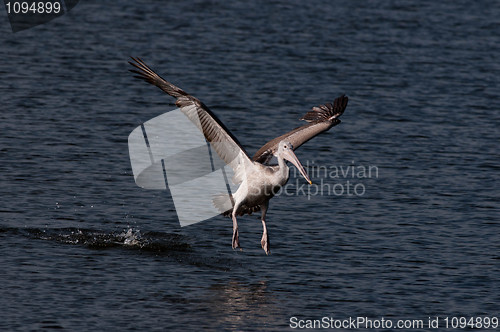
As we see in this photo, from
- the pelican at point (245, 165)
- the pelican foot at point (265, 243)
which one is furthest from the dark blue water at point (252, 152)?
the pelican at point (245, 165)

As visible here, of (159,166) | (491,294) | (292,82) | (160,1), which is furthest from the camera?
(160,1)

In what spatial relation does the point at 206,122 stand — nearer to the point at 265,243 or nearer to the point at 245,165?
the point at 245,165

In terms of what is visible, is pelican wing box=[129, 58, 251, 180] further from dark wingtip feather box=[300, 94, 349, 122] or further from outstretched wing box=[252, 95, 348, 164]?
dark wingtip feather box=[300, 94, 349, 122]

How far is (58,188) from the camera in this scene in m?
14.9

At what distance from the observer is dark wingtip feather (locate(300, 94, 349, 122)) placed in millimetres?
14125

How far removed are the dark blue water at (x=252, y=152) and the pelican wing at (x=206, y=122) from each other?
133 cm

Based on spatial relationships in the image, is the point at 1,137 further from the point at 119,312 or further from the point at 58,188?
the point at 119,312

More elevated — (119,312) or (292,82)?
(292,82)

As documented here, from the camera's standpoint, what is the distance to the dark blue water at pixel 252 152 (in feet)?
36.5

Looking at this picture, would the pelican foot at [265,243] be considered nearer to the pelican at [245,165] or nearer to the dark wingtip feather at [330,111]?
the pelican at [245,165]

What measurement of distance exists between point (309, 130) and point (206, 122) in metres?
2.23

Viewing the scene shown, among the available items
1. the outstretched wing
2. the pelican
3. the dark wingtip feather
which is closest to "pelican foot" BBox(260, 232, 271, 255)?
the pelican

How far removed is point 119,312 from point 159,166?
6462mm

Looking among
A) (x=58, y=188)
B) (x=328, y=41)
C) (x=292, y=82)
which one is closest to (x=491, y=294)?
(x=58, y=188)
